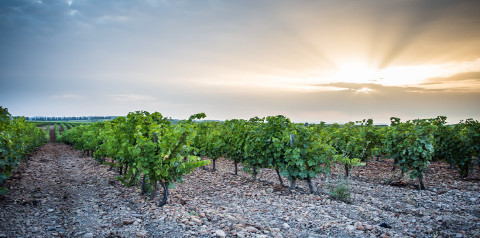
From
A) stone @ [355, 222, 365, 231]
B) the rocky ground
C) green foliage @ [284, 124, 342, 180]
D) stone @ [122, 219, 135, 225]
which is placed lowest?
the rocky ground

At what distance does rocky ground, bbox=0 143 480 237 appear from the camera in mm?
5594

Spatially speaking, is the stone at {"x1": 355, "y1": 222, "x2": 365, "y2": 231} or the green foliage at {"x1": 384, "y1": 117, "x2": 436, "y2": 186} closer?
the stone at {"x1": 355, "y1": 222, "x2": 365, "y2": 231}

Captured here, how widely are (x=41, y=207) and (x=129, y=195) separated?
2.37 metres

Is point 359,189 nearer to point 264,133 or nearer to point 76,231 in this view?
point 264,133

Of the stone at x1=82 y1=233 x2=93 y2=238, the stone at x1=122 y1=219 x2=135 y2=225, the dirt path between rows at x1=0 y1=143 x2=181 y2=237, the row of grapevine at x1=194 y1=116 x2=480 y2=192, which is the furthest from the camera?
the row of grapevine at x1=194 y1=116 x2=480 y2=192

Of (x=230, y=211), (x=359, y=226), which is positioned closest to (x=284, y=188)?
(x=230, y=211)

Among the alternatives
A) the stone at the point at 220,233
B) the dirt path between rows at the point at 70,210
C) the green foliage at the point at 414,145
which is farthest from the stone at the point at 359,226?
the green foliage at the point at 414,145

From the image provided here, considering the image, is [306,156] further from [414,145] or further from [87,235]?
[87,235]

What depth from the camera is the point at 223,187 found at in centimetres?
1049

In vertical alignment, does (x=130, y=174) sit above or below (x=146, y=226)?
above

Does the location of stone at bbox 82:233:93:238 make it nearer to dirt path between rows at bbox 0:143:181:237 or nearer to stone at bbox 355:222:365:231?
dirt path between rows at bbox 0:143:181:237

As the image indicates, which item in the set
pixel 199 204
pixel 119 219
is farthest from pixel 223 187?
pixel 119 219

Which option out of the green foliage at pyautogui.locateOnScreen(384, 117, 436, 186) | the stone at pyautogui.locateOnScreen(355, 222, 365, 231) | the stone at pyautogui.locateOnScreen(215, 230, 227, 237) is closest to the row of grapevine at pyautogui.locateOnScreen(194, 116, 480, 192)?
the green foliage at pyautogui.locateOnScreen(384, 117, 436, 186)

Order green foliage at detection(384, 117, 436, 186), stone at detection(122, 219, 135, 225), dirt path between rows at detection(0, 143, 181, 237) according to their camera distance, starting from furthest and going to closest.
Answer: green foliage at detection(384, 117, 436, 186) < stone at detection(122, 219, 135, 225) < dirt path between rows at detection(0, 143, 181, 237)
